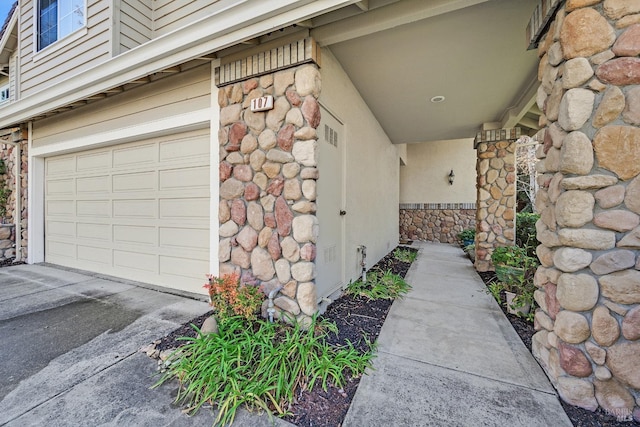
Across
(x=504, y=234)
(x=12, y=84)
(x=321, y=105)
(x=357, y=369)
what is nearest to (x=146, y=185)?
(x=321, y=105)

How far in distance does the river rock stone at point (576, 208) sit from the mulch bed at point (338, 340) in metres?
1.71

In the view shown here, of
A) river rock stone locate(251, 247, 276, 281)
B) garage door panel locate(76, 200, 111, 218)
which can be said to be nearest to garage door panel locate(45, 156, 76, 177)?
garage door panel locate(76, 200, 111, 218)

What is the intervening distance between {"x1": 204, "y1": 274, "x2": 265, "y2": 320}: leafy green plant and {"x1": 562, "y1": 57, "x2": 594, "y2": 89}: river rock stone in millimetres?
2788

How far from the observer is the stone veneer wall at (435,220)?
8.58m

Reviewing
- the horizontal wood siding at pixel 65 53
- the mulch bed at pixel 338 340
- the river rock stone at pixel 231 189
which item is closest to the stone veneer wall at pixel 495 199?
the mulch bed at pixel 338 340

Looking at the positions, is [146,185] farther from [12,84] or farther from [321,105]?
[12,84]

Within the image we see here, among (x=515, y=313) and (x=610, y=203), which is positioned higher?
(x=610, y=203)

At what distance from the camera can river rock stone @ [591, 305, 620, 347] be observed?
1.50 m

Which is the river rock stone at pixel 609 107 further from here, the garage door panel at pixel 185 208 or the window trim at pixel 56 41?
the window trim at pixel 56 41

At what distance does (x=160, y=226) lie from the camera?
3.75 m

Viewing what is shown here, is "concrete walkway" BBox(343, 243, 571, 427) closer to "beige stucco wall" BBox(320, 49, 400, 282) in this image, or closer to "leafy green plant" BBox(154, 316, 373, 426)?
"leafy green plant" BBox(154, 316, 373, 426)

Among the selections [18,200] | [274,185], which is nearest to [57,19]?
[18,200]

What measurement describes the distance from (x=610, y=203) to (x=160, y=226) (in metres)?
4.57

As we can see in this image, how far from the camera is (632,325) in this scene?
1469 millimetres
